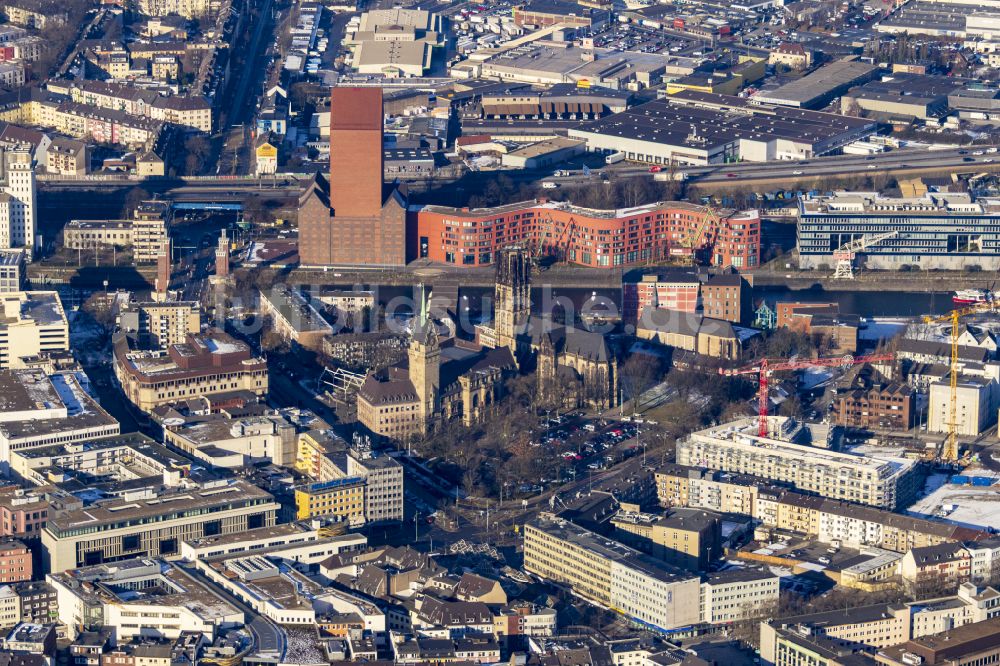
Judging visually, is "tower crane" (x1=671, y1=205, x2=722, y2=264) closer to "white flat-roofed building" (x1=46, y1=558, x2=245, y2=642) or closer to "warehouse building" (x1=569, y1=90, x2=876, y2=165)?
"warehouse building" (x1=569, y1=90, x2=876, y2=165)

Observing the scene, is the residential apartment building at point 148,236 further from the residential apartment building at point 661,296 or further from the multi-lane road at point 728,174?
the residential apartment building at point 661,296

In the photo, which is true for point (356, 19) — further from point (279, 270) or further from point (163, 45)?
point (279, 270)

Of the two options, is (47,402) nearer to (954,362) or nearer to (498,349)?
(498,349)

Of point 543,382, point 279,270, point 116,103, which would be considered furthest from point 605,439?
point 116,103

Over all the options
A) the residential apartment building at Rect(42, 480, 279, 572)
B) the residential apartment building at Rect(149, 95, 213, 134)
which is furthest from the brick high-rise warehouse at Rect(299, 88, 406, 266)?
the residential apartment building at Rect(42, 480, 279, 572)

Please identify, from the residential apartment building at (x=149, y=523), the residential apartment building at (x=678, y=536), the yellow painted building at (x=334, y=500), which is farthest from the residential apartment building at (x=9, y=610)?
the residential apartment building at (x=678, y=536)

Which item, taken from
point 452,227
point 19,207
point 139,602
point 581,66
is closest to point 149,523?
point 139,602
